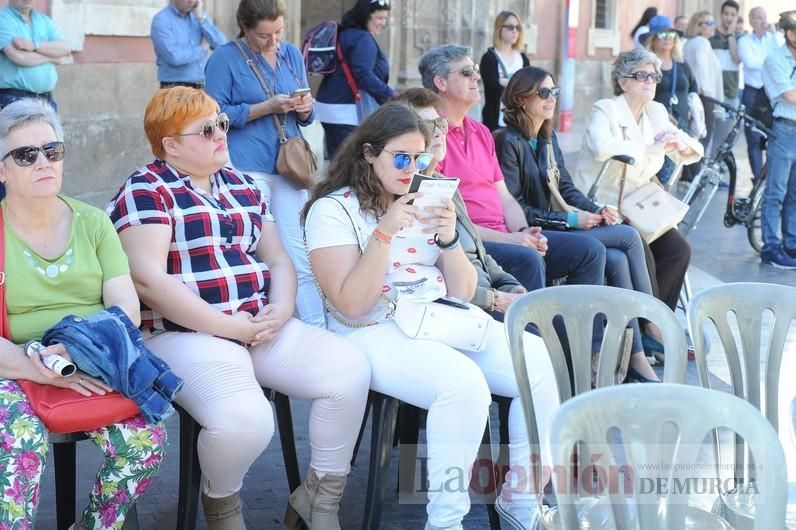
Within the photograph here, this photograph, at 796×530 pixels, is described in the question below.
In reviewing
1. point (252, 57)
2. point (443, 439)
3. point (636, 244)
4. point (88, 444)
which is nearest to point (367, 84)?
point (252, 57)

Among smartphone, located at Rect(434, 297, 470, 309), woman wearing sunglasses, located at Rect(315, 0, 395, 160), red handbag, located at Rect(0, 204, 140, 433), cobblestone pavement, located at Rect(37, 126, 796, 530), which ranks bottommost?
cobblestone pavement, located at Rect(37, 126, 796, 530)

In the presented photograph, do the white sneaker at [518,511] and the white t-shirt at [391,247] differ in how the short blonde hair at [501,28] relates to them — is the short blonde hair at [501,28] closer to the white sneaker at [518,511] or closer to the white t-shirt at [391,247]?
the white t-shirt at [391,247]

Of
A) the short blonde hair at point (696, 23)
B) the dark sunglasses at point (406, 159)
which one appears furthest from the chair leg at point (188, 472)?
the short blonde hair at point (696, 23)

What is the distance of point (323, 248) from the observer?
12.5 ft

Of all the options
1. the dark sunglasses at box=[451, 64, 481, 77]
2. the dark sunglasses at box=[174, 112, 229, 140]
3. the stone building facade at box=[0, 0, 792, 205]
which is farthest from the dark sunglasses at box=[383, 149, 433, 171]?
the stone building facade at box=[0, 0, 792, 205]

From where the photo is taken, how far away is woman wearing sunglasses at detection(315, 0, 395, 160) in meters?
7.68

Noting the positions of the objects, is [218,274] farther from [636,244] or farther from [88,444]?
[636,244]

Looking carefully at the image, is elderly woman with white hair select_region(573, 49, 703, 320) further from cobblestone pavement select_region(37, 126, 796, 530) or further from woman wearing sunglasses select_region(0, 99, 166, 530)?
woman wearing sunglasses select_region(0, 99, 166, 530)

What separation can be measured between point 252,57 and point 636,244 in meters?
2.04

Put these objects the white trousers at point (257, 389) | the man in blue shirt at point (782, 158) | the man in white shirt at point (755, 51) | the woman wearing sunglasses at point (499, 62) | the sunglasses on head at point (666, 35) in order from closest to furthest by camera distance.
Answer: the white trousers at point (257, 389) < the man in blue shirt at point (782, 158) < the woman wearing sunglasses at point (499, 62) < the sunglasses on head at point (666, 35) < the man in white shirt at point (755, 51)

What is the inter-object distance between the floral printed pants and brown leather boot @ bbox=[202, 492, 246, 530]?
290 millimetres

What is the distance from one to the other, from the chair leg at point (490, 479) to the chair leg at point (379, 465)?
0.31m

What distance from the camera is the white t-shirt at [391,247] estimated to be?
12.6ft

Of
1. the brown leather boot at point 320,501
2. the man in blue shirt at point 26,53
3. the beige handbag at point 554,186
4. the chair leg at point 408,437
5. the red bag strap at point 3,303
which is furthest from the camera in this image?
the man in blue shirt at point 26,53
